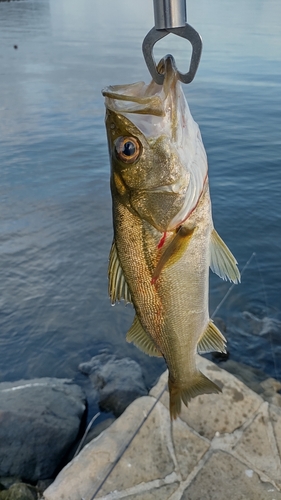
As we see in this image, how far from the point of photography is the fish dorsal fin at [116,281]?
2.26 metres

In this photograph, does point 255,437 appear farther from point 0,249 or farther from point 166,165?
point 0,249

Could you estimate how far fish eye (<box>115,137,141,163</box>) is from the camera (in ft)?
6.54

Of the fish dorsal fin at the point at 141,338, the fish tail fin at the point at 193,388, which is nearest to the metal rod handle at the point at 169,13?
the fish dorsal fin at the point at 141,338

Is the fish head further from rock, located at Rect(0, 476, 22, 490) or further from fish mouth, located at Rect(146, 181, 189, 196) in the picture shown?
rock, located at Rect(0, 476, 22, 490)

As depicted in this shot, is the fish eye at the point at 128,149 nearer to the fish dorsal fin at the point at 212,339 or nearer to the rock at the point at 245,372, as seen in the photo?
the fish dorsal fin at the point at 212,339

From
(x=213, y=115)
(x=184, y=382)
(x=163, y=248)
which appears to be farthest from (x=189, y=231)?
(x=213, y=115)

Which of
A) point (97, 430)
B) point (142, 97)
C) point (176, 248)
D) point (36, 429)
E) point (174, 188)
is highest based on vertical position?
point (142, 97)

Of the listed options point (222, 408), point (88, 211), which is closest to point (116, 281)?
point (222, 408)

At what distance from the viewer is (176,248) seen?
2.17m

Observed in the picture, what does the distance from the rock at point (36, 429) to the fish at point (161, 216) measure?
2.96 m

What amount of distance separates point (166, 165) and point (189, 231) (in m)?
0.34

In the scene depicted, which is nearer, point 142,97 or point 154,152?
point 142,97

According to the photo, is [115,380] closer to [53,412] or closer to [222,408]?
[53,412]

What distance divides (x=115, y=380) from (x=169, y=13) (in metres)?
5.02
